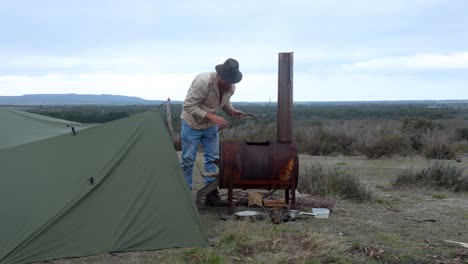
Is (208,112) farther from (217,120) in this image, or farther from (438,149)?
(438,149)

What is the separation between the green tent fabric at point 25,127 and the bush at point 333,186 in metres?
3.36

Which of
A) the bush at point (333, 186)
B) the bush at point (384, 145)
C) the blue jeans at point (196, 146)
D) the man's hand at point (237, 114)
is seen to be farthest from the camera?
the bush at point (384, 145)

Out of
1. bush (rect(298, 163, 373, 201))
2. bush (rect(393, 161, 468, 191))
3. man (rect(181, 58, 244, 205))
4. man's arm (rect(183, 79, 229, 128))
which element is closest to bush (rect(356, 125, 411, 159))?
bush (rect(393, 161, 468, 191))

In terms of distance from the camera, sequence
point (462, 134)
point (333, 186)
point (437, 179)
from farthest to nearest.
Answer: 1. point (462, 134)
2. point (437, 179)
3. point (333, 186)

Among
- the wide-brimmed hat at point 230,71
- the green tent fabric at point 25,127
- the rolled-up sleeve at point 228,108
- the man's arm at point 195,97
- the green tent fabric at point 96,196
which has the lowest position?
the green tent fabric at point 96,196

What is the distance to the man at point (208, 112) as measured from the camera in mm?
6707

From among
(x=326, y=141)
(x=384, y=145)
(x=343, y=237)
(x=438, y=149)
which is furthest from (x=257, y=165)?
(x=326, y=141)

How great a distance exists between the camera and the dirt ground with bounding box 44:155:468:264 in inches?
206

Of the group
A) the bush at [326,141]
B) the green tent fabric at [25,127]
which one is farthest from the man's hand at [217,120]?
the bush at [326,141]

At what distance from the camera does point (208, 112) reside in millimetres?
6840

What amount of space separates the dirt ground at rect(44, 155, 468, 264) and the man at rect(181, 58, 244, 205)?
648 mm

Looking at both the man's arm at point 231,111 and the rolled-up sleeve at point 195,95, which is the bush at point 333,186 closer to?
the man's arm at point 231,111

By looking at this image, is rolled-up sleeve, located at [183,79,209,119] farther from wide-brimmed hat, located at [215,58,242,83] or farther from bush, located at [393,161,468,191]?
bush, located at [393,161,468,191]

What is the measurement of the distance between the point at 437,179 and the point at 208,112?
16.2 ft
